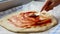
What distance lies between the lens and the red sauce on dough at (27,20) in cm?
61

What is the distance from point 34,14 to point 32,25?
0.11 m

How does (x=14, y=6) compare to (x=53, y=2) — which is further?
(x=14, y=6)

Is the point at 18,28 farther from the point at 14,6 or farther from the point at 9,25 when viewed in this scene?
the point at 14,6

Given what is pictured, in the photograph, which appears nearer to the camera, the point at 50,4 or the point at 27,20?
the point at 27,20

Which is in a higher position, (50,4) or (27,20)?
(50,4)

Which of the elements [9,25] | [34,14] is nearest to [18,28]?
[9,25]

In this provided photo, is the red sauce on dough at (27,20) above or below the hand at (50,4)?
below

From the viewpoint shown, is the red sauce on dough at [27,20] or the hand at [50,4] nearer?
the red sauce on dough at [27,20]

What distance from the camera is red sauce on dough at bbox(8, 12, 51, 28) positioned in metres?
0.61

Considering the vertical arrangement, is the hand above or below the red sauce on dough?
above

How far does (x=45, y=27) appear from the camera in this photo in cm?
59

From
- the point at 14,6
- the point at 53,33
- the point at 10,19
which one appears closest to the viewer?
the point at 53,33

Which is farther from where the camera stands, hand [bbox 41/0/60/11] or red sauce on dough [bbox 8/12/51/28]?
hand [bbox 41/0/60/11]

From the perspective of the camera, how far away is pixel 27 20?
25.6 inches
